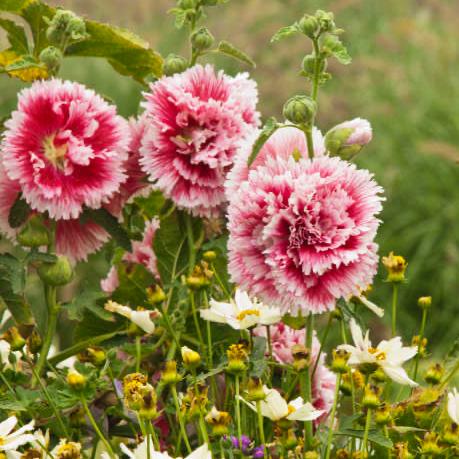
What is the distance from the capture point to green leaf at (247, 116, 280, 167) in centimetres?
68

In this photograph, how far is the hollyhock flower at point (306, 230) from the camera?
2.25 ft

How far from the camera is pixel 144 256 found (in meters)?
0.94

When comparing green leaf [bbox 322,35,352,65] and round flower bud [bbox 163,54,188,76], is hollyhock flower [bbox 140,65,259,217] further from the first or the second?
green leaf [bbox 322,35,352,65]

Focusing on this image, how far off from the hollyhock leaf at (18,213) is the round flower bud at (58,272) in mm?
53

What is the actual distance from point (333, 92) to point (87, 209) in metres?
3.20

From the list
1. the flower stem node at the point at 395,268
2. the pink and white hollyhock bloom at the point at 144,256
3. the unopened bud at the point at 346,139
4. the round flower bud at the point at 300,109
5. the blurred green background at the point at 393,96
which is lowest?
the blurred green background at the point at 393,96

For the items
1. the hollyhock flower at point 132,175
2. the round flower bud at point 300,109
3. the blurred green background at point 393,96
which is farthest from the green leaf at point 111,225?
the blurred green background at point 393,96

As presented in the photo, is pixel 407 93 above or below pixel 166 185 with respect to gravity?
below

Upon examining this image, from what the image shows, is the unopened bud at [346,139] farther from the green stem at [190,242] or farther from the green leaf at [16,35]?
the green leaf at [16,35]

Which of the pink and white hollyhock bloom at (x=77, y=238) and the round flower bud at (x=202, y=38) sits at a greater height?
the round flower bud at (x=202, y=38)

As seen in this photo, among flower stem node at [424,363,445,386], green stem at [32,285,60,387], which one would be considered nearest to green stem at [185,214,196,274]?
green stem at [32,285,60,387]

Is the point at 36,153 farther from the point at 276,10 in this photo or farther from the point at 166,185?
the point at 276,10

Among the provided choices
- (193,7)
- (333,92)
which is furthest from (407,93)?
(193,7)

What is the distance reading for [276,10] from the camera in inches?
166
